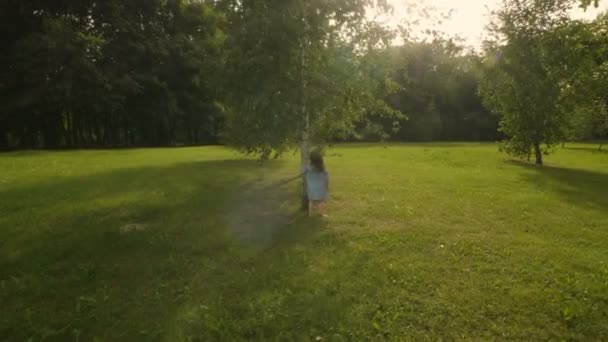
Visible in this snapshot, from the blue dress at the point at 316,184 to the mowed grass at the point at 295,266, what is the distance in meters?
0.66

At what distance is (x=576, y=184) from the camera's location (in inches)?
701

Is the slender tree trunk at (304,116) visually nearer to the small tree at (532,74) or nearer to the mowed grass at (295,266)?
the mowed grass at (295,266)

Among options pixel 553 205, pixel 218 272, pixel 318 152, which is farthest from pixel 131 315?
pixel 553 205

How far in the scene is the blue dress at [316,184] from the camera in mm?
10727

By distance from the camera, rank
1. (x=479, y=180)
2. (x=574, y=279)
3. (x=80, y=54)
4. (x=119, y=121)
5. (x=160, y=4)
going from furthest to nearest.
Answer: (x=119, y=121) → (x=160, y=4) → (x=80, y=54) → (x=479, y=180) → (x=574, y=279)

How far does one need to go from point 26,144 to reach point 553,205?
179ft

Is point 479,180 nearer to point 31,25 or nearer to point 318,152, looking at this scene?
point 318,152

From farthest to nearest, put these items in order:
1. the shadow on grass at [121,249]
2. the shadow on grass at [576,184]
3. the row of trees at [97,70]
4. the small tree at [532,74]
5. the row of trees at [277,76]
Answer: the row of trees at [97,70], the small tree at [532,74], the shadow on grass at [576,184], the row of trees at [277,76], the shadow on grass at [121,249]

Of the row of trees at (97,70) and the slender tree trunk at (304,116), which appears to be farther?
the row of trees at (97,70)

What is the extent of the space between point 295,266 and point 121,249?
3785 mm

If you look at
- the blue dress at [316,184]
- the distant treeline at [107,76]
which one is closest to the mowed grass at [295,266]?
the blue dress at [316,184]

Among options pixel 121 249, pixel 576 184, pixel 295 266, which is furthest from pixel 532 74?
pixel 121 249

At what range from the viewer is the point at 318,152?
36.5 ft

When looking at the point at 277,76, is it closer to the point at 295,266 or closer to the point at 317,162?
the point at 317,162
